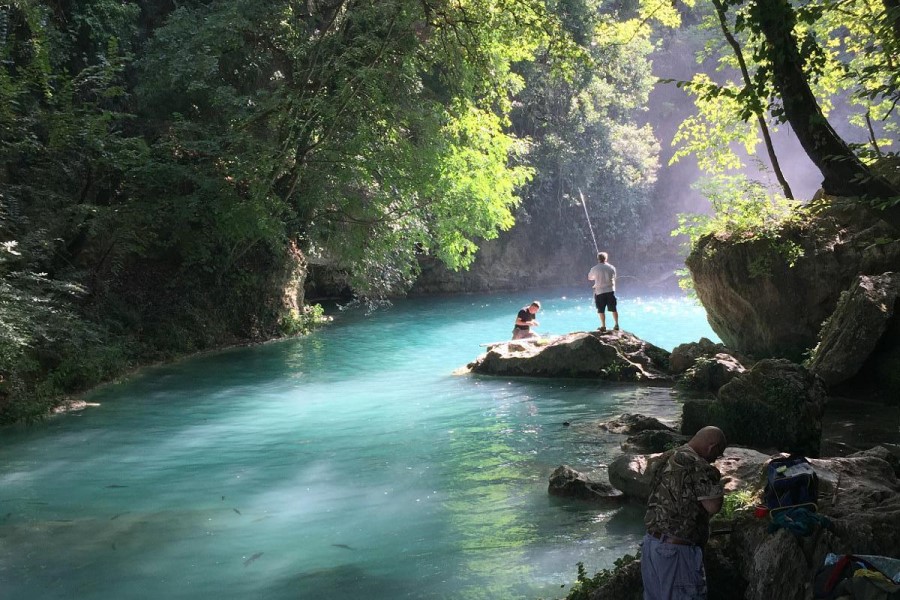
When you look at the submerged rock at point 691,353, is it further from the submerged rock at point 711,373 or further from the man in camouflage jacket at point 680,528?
the man in camouflage jacket at point 680,528

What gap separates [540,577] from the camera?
6.57 meters

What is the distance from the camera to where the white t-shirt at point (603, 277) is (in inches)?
728

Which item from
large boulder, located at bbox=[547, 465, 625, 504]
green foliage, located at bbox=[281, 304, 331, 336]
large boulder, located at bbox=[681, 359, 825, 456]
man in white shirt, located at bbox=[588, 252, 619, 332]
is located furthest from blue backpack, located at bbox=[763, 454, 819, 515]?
green foliage, located at bbox=[281, 304, 331, 336]

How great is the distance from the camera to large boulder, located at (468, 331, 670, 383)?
50.5 ft

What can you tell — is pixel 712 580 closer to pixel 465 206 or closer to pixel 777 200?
pixel 777 200

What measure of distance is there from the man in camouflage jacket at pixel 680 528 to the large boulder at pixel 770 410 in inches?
188

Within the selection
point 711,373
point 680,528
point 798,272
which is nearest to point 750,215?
point 798,272

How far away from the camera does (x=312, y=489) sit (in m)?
9.47

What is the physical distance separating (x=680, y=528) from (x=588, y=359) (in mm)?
10820

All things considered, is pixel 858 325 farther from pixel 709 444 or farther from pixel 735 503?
pixel 709 444

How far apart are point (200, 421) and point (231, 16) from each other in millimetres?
11033

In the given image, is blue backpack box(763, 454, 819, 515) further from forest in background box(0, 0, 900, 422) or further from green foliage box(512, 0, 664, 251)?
green foliage box(512, 0, 664, 251)

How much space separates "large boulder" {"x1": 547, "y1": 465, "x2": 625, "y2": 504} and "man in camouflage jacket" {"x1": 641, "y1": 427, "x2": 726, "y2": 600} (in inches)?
→ 129

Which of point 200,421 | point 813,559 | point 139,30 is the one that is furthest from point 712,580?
point 139,30
